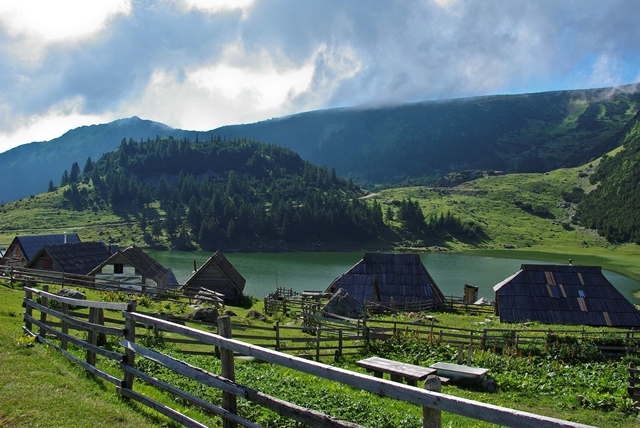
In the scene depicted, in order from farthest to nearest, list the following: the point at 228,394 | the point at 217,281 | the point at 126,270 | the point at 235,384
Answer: the point at 217,281
the point at 126,270
the point at 228,394
the point at 235,384

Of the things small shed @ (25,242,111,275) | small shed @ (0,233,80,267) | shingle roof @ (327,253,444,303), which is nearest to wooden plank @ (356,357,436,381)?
shingle roof @ (327,253,444,303)

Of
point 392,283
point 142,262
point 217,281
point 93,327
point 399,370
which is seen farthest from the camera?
point 217,281

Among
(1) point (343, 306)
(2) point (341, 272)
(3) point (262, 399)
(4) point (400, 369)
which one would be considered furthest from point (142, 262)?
(2) point (341, 272)

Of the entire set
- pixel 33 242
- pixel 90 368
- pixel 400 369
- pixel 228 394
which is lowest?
pixel 400 369

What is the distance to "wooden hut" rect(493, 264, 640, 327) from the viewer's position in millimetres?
36594

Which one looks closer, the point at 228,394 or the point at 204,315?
the point at 228,394

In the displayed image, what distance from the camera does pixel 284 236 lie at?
557ft

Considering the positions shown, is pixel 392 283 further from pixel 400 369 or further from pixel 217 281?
pixel 400 369

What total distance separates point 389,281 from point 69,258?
3011 centimetres

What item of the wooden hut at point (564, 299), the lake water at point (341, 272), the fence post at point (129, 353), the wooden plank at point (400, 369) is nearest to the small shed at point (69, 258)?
the lake water at point (341, 272)

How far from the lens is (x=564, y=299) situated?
37.8m

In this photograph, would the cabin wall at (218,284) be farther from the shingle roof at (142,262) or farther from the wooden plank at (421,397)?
the wooden plank at (421,397)

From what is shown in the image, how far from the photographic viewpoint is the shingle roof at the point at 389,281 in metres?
43.5

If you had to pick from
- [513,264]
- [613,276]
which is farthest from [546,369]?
[513,264]
